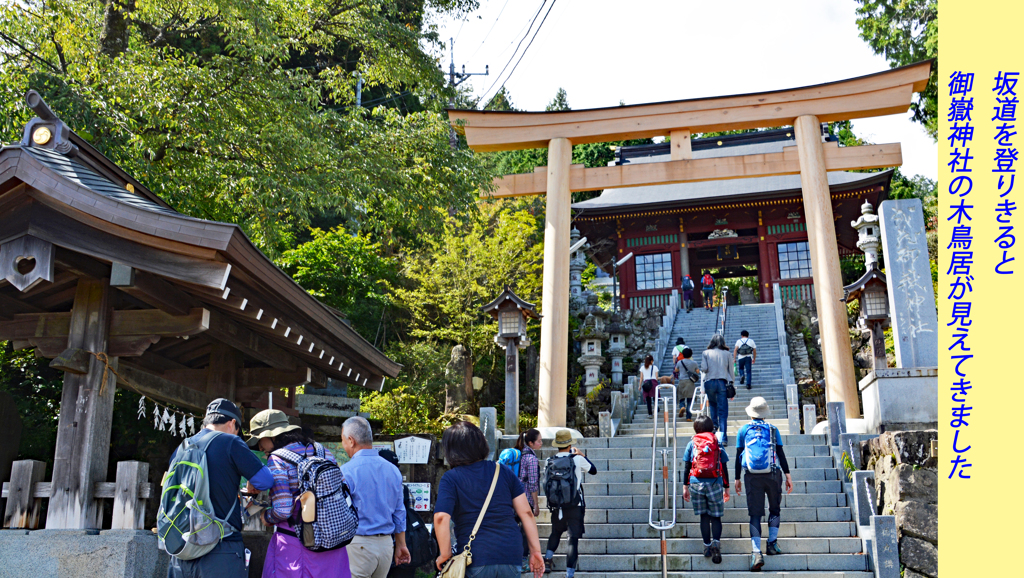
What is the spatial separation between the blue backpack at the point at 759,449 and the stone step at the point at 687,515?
132 centimetres

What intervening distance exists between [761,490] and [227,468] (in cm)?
483

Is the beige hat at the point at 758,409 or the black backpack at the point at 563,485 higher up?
the beige hat at the point at 758,409

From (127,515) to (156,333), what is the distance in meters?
1.34

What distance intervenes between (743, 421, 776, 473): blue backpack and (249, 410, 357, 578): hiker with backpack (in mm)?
4046

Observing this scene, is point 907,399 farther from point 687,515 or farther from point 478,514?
point 478,514

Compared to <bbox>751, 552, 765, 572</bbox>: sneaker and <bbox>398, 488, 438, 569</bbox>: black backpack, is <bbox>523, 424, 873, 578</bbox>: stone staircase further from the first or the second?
<bbox>398, 488, 438, 569</bbox>: black backpack

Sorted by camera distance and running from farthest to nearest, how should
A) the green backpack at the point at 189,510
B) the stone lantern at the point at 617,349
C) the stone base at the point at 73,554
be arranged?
the stone lantern at the point at 617,349 → the stone base at the point at 73,554 → the green backpack at the point at 189,510

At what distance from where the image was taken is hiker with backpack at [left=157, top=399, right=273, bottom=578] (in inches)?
A: 159

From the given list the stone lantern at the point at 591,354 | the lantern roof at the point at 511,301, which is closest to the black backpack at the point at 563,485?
the lantern roof at the point at 511,301

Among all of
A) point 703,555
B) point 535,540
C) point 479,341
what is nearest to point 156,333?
point 535,540

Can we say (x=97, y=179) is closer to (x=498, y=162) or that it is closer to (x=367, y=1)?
(x=367, y=1)

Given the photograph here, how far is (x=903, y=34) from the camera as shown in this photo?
17406 mm

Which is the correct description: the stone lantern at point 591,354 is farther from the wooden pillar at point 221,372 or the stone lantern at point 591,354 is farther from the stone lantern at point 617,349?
the wooden pillar at point 221,372

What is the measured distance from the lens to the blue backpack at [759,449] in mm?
6859
